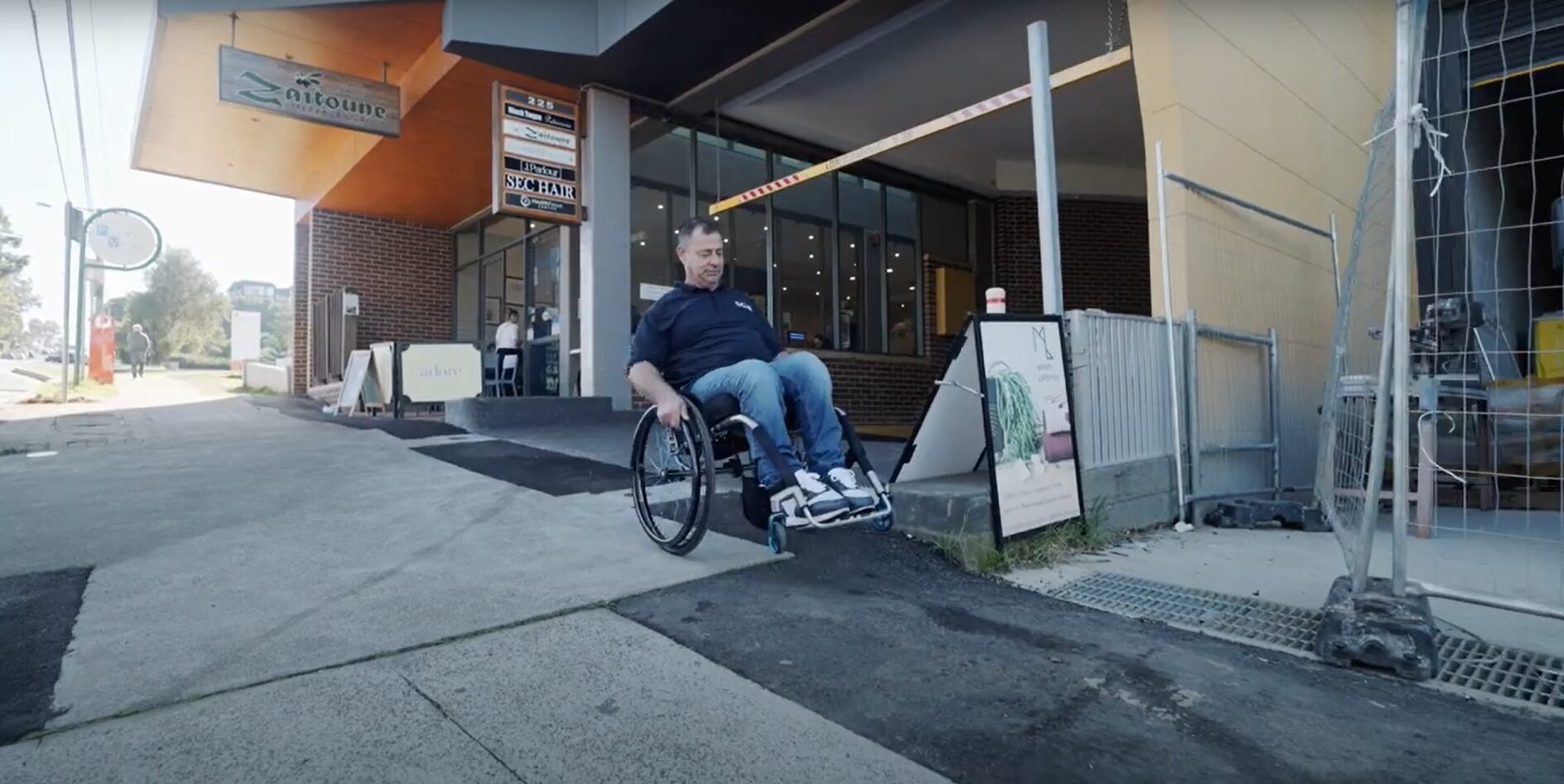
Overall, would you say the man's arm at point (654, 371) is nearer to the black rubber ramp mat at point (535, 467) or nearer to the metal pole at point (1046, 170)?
the black rubber ramp mat at point (535, 467)

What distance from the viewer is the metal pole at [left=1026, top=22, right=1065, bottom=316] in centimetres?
A: 402

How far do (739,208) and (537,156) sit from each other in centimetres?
306

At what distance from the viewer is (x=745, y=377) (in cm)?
296

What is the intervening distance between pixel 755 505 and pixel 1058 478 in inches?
61.3

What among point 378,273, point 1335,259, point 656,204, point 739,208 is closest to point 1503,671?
point 1335,259

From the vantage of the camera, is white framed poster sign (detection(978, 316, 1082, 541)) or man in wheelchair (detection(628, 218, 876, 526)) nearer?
man in wheelchair (detection(628, 218, 876, 526))

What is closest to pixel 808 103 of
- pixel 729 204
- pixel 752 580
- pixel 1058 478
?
pixel 729 204

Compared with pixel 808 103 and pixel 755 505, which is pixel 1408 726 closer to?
pixel 755 505

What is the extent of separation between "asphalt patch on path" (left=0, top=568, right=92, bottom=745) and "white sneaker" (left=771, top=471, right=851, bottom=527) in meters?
2.02

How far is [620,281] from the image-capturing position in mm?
8781

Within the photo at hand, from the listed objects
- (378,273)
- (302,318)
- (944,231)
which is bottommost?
(302,318)

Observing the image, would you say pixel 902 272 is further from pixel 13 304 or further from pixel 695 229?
pixel 13 304

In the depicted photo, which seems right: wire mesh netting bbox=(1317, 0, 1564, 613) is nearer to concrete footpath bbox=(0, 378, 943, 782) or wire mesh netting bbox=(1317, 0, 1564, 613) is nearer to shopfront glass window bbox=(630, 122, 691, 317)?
concrete footpath bbox=(0, 378, 943, 782)

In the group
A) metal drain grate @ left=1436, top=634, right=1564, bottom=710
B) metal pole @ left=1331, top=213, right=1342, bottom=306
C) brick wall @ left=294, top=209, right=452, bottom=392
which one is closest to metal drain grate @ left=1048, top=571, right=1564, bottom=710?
metal drain grate @ left=1436, top=634, right=1564, bottom=710
